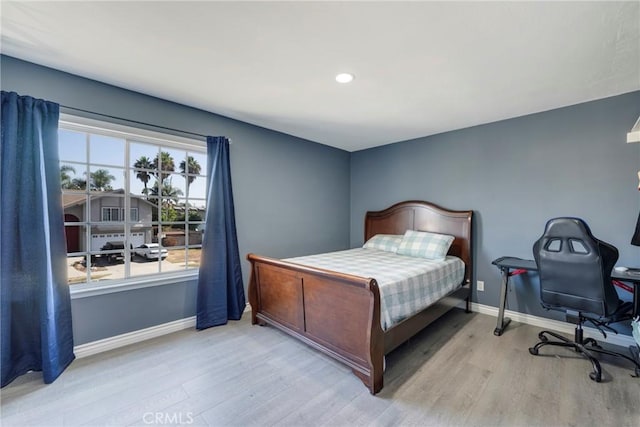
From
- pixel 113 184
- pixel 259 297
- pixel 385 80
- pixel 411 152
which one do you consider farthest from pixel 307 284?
pixel 411 152

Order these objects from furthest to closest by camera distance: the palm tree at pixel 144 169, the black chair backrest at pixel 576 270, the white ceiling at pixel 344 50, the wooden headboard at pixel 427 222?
the wooden headboard at pixel 427 222 → the palm tree at pixel 144 169 → the black chair backrest at pixel 576 270 → the white ceiling at pixel 344 50

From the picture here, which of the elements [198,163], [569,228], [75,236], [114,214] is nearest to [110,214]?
[114,214]

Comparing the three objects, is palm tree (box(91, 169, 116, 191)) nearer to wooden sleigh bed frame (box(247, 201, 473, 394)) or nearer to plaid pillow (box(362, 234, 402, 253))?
wooden sleigh bed frame (box(247, 201, 473, 394))

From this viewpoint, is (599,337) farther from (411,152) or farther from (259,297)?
(259,297)

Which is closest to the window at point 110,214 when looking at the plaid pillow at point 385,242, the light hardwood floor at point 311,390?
the light hardwood floor at point 311,390

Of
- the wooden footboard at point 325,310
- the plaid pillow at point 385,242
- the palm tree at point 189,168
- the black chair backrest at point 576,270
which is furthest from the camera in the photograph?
the plaid pillow at point 385,242

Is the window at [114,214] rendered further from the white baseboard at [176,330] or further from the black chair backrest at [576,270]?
the black chair backrest at [576,270]

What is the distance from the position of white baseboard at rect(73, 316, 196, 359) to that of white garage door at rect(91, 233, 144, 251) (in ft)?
2.61

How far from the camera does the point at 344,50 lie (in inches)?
71.1

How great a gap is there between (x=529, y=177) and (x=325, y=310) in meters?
2.69

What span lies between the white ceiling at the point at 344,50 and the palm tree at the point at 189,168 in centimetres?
60

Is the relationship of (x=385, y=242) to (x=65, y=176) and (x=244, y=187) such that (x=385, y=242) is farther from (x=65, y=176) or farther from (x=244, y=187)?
(x=65, y=176)

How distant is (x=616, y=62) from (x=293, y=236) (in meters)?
3.45

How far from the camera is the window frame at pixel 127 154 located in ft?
7.17
